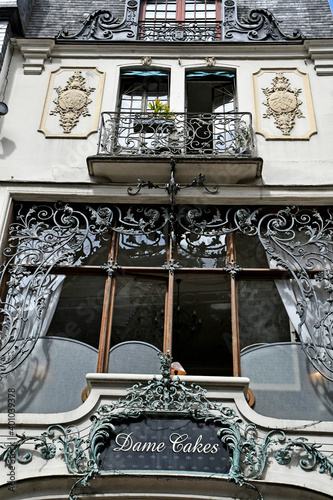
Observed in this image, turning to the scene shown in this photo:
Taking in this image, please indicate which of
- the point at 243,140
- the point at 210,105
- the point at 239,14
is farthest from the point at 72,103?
the point at 239,14

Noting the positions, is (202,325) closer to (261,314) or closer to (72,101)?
(261,314)

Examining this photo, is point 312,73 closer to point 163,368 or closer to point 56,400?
point 163,368

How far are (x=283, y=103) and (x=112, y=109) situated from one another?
125 inches

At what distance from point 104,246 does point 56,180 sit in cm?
150

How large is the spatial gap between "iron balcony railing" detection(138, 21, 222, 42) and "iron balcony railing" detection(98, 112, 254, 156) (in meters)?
2.24

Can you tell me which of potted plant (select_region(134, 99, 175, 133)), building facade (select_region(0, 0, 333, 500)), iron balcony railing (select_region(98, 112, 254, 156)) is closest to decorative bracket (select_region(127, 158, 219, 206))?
building facade (select_region(0, 0, 333, 500))

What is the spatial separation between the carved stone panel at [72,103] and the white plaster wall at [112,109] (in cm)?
13

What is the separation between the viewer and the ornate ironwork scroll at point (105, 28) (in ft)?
40.1

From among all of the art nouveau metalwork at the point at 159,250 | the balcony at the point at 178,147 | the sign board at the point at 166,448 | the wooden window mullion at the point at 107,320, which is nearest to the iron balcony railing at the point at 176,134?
the balcony at the point at 178,147

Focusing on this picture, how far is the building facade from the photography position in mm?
7594

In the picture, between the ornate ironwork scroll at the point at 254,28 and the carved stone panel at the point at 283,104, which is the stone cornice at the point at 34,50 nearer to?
the ornate ironwork scroll at the point at 254,28

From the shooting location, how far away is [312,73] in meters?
11.6

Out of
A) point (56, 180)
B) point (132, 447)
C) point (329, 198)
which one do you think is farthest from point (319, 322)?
point (56, 180)

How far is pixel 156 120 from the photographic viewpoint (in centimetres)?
1071
